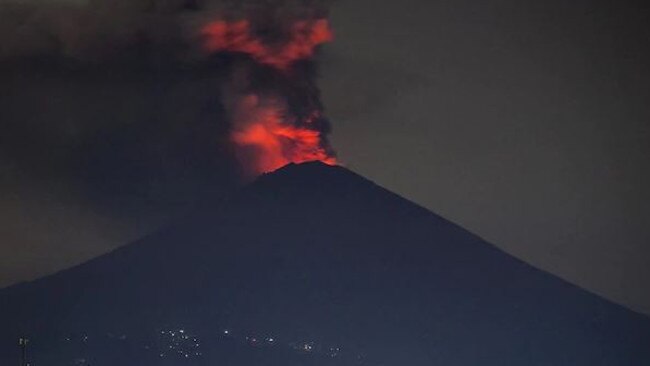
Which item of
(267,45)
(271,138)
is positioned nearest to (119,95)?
(267,45)

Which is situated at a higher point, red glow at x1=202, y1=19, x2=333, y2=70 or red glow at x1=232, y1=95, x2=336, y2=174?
red glow at x1=202, y1=19, x2=333, y2=70

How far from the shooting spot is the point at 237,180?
614 cm

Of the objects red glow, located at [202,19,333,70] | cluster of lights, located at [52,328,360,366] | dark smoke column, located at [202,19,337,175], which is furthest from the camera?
cluster of lights, located at [52,328,360,366]

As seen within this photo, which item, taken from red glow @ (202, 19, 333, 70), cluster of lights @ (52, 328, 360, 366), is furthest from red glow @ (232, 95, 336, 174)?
cluster of lights @ (52, 328, 360, 366)

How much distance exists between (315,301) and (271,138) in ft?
4.98

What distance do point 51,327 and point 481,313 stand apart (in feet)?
10.2

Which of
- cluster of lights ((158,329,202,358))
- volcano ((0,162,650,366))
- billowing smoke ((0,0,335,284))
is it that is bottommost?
Answer: cluster of lights ((158,329,202,358))

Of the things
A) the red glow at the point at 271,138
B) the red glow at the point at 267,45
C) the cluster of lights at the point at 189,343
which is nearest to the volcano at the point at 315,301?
the cluster of lights at the point at 189,343

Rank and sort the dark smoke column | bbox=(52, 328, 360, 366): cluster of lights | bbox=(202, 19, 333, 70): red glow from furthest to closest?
bbox=(52, 328, 360, 366): cluster of lights, the dark smoke column, bbox=(202, 19, 333, 70): red glow

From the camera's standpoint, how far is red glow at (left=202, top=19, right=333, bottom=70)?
518 cm

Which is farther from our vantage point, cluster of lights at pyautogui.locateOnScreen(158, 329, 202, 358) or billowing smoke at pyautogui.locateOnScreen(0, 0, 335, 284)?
cluster of lights at pyautogui.locateOnScreen(158, 329, 202, 358)

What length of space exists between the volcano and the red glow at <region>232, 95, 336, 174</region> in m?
0.54

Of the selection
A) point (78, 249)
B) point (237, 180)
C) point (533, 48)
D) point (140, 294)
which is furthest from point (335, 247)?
point (533, 48)

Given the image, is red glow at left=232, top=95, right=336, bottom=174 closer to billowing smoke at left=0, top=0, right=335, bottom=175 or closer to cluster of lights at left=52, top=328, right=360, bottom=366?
billowing smoke at left=0, top=0, right=335, bottom=175
